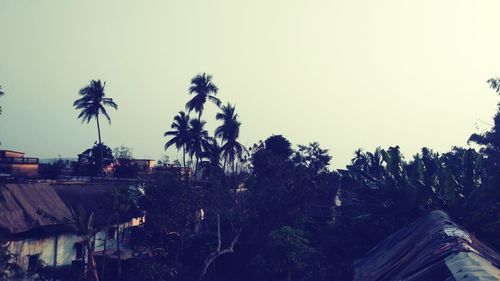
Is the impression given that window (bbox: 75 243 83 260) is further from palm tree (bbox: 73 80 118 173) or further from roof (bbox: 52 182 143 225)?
palm tree (bbox: 73 80 118 173)

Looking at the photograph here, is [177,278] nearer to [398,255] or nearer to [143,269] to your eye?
[143,269]

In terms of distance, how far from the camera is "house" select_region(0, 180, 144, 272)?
2086 cm

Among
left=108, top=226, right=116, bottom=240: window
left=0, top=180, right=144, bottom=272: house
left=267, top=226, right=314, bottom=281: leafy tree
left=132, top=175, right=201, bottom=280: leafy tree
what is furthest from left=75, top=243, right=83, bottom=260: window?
left=267, top=226, right=314, bottom=281: leafy tree

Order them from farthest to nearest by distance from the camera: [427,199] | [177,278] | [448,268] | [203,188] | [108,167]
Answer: [108,167] < [203,188] < [177,278] < [427,199] < [448,268]

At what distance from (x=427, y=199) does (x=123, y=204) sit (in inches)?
651

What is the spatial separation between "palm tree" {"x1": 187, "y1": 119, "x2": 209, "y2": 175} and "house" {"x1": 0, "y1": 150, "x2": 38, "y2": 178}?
661 inches

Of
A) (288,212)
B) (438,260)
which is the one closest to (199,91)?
(288,212)

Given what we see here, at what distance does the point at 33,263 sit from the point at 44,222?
90.2 inches

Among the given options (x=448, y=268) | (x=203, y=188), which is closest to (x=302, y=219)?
(x=203, y=188)

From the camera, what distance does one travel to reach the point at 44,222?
22578mm

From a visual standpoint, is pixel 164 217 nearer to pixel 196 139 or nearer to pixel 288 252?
pixel 288 252

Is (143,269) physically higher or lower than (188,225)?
lower

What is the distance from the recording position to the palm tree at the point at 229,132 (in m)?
44.6

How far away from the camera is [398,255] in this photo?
1091 cm
